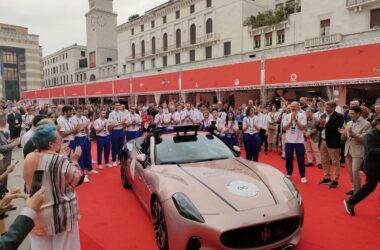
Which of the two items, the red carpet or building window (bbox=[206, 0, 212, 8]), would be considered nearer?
the red carpet

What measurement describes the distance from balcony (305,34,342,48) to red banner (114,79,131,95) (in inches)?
794

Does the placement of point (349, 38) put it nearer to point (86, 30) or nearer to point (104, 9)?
point (104, 9)

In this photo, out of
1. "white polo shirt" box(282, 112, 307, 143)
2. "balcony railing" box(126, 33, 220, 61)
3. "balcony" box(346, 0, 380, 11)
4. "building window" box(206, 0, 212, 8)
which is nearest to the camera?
"white polo shirt" box(282, 112, 307, 143)

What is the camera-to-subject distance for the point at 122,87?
32750mm

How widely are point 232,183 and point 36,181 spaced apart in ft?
7.49

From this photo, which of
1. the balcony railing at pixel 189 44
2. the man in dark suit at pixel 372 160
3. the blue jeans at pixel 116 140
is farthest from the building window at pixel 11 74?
the man in dark suit at pixel 372 160

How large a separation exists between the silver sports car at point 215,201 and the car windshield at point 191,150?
17mm

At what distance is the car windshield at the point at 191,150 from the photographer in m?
4.49

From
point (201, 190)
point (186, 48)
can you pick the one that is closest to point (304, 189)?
point (201, 190)

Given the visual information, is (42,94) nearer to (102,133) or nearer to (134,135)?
(134,135)

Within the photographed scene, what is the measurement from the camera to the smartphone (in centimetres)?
231

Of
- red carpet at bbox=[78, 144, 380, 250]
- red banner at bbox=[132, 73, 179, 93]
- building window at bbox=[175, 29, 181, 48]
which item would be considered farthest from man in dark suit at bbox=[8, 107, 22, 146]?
building window at bbox=[175, 29, 181, 48]

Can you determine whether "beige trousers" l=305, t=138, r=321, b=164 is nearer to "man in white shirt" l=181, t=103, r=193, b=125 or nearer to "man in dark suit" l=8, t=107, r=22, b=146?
"man in white shirt" l=181, t=103, r=193, b=125

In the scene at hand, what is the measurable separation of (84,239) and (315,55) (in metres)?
16.0
